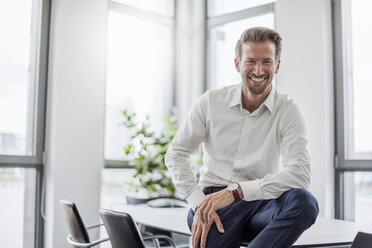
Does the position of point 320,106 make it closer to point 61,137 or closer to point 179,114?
point 179,114

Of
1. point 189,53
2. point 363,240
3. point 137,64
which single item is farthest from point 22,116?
point 363,240

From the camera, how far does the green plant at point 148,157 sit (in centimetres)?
418

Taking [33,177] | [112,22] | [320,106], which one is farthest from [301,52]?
[33,177]

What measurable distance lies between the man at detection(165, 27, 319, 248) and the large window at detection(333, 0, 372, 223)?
1.66m

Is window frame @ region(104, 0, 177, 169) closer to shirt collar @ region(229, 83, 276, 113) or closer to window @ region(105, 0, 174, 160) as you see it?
window @ region(105, 0, 174, 160)

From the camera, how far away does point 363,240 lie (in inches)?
63.2

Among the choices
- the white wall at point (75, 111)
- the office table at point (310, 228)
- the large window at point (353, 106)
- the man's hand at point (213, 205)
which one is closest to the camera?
the man's hand at point (213, 205)

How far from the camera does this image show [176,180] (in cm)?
219

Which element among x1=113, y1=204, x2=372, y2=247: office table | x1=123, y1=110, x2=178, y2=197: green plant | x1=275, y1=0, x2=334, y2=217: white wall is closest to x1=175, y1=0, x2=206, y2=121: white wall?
x1=123, y1=110, x2=178, y2=197: green plant

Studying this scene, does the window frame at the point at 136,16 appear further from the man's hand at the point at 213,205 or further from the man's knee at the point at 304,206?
the man's knee at the point at 304,206

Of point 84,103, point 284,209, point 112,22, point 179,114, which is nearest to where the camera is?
point 284,209

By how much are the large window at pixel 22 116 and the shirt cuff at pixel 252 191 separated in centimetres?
237

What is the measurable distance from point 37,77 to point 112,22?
3.40 feet

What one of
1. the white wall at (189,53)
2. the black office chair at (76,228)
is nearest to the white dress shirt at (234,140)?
the black office chair at (76,228)
